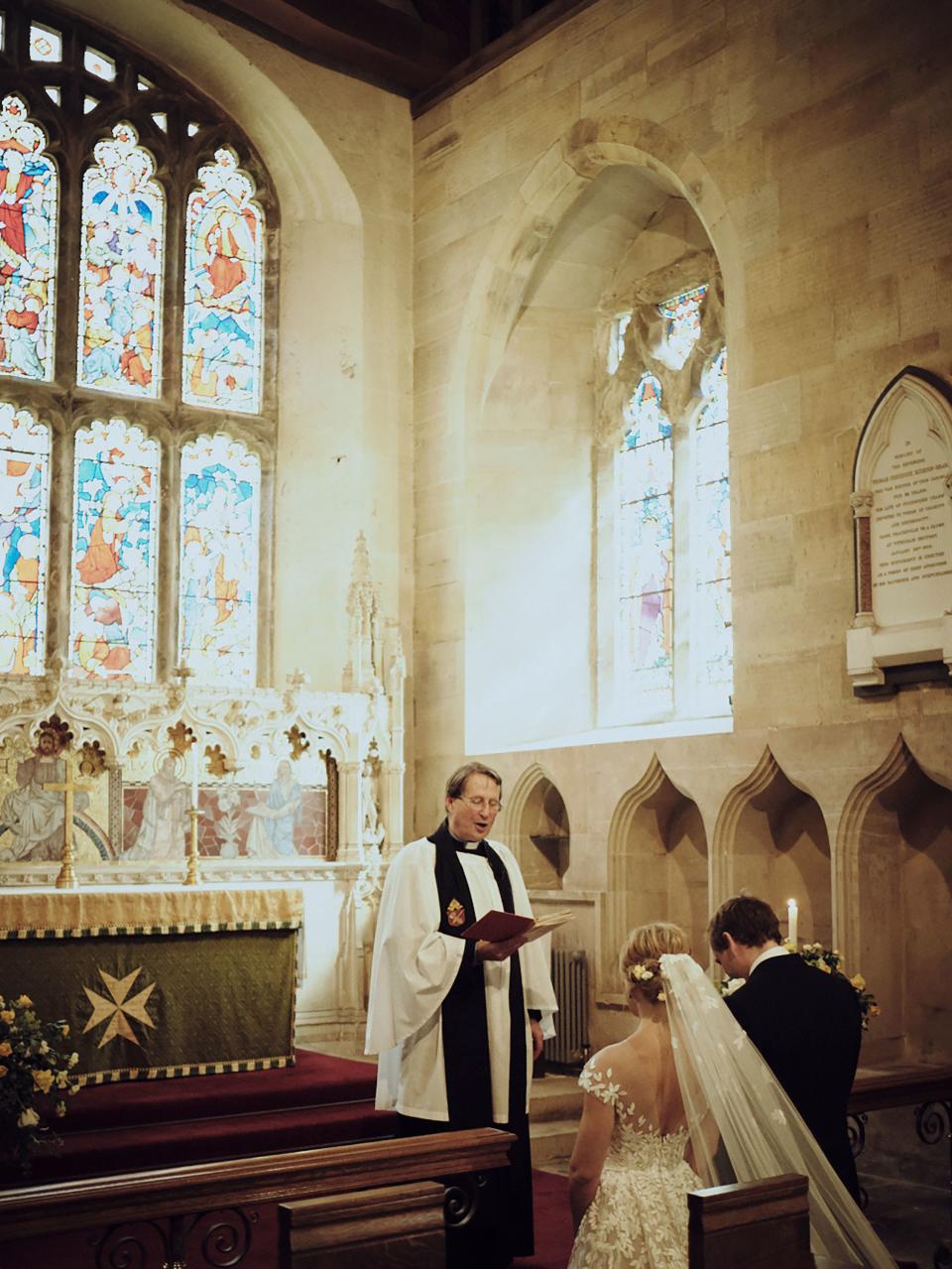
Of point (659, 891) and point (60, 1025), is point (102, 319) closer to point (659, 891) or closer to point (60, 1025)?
point (659, 891)

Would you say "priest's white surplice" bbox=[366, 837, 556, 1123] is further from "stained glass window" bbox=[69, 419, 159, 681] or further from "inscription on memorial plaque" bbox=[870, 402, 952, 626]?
"stained glass window" bbox=[69, 419, 159, 681]

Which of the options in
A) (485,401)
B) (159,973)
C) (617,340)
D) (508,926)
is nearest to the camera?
(508,926)

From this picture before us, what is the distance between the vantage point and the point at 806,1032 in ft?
Answer: 13.0

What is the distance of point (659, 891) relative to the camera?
9750 mm

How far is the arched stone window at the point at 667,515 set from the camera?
10.4 m

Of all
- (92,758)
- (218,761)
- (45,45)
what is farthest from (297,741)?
(45,45)

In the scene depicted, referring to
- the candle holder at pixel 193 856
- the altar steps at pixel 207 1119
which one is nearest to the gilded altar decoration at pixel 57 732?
the candle holder at pixel 193 856

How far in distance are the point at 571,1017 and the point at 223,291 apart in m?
5.65

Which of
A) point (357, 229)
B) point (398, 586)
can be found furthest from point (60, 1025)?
point (357, 229)

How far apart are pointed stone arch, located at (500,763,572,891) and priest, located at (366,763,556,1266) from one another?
15.8 feet

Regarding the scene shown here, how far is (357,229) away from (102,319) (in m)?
2.02

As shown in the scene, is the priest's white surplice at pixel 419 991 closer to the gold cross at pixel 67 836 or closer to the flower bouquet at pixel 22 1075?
the flower bouquet at pixel 22 1075

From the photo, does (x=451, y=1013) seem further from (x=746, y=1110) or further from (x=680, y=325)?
(x=680, y=325)

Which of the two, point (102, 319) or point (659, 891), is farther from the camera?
point (102, 319)
